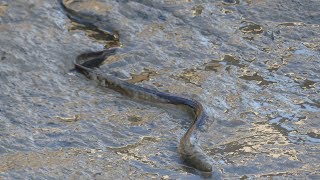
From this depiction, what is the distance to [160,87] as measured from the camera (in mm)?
3791

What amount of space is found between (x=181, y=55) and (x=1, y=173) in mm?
1525

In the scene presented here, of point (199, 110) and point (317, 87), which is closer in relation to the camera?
point (199, 110)

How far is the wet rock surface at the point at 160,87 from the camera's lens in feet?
10.2

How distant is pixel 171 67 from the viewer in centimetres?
399

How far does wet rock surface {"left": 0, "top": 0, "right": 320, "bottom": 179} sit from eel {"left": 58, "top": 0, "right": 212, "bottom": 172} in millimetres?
40

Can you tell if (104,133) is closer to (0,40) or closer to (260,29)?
(0,40)

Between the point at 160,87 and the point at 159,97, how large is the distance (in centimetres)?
18

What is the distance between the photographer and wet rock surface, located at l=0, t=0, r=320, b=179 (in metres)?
3.12

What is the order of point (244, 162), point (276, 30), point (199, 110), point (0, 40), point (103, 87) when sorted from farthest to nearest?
1. point (276, 30)
2. point (0, 40)
3. point (103, 87)
4. point (199, 110)
5. point (244, 162)

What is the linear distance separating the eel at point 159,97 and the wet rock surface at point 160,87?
40 millimetres

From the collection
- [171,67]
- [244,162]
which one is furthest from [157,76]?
[244,162]

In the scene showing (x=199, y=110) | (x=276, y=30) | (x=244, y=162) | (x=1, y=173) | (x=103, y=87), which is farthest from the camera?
(x=276, y=30)

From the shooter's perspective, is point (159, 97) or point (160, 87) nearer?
point (159, 97)

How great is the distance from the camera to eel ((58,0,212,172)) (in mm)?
3098
